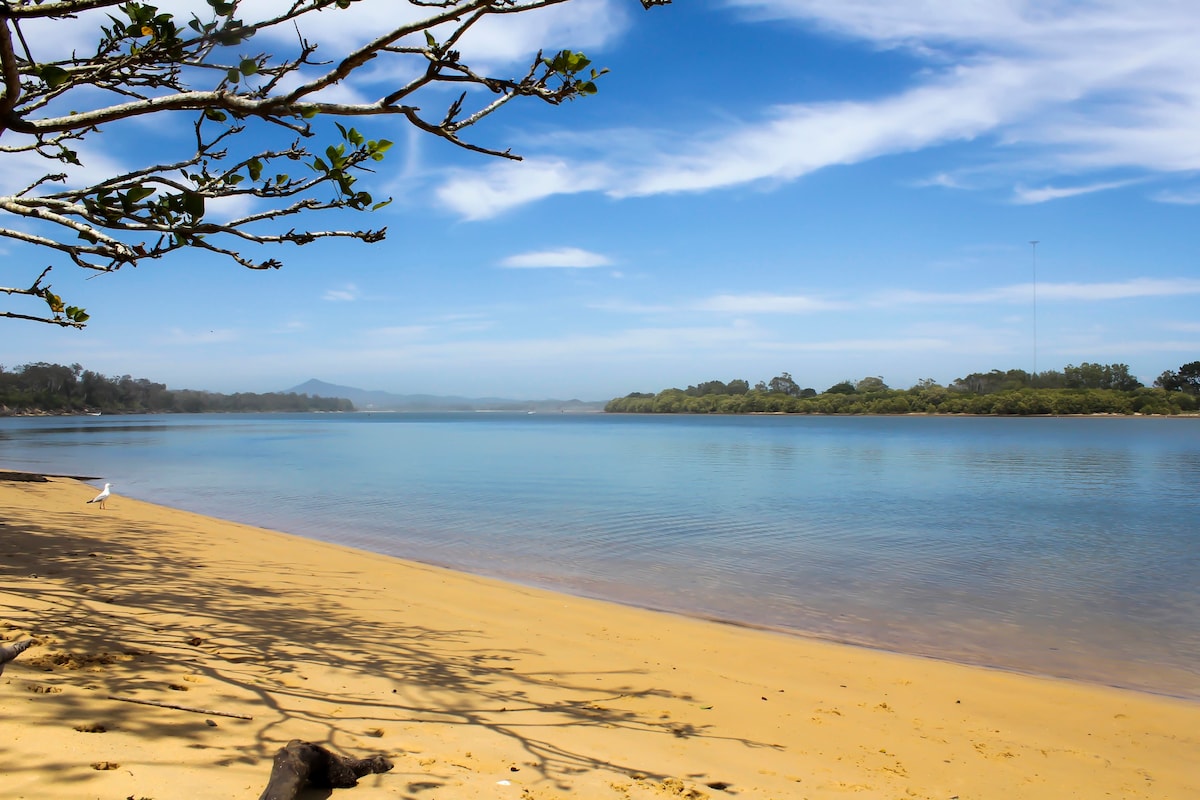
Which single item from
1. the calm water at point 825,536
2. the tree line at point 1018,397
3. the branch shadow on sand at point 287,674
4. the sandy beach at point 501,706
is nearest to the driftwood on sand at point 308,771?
the sandy beach at point 501,706

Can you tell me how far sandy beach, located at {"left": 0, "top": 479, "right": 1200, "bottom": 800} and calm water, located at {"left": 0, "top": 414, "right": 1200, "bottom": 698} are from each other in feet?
5.66

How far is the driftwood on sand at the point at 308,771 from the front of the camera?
3118 mm

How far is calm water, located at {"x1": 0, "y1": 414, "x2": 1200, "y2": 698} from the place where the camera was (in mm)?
9308

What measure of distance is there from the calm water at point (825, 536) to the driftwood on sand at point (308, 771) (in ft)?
21.7

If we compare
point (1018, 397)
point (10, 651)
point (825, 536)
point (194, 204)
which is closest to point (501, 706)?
point (10, 651)

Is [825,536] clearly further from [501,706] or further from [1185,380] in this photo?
[1185,380]

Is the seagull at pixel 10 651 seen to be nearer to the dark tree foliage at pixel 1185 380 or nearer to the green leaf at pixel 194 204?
the green leaf at pixel 194 204

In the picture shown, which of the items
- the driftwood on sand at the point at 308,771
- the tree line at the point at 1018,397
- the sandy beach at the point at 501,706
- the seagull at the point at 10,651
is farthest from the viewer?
the tree line at the point at 1018,397

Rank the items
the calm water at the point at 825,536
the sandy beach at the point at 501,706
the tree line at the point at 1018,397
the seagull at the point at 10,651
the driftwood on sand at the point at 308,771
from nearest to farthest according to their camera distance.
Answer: the driftwood on sand at the point at 308,771 < the sandy beach at the point at 501,706 < the seagull at the point at 10,651 < the calm water at the point at 825,536 < the tree line at the point at 1018,397

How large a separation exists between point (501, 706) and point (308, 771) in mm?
1954

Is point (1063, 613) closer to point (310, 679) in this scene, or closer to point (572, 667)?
point (572, 667)

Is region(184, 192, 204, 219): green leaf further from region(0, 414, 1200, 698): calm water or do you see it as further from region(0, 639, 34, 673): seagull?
region(0, 414, 1200, 698): calm water

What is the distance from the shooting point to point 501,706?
16.7ft

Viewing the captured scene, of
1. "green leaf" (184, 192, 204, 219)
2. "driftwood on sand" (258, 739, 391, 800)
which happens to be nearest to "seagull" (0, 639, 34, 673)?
"driftwood on sand" (258, 739, 391, 800)
